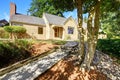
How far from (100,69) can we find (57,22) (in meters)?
24.1

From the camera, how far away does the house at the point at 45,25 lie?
2893 cm

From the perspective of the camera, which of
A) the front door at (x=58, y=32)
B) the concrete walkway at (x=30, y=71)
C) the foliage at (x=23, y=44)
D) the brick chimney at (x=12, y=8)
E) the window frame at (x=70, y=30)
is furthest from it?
the window frame at (x=70, y=30)

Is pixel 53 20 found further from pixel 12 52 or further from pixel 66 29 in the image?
pixel 12 52

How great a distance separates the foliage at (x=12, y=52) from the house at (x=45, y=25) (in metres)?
14.6

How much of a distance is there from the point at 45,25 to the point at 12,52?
19827mm

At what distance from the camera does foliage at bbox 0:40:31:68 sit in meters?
11.9

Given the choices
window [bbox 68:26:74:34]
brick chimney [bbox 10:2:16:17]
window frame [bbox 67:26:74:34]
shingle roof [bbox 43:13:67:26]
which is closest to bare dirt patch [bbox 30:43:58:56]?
brick chimney [bbox 10:2:16:17]

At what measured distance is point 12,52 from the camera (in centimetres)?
1268

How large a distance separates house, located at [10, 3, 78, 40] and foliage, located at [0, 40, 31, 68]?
47.8 feet

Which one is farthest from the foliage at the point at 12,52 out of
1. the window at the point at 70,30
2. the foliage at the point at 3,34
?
the window at the point at 70,30

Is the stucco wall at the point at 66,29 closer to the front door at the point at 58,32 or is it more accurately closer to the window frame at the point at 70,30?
the window frame at the point at 70,30

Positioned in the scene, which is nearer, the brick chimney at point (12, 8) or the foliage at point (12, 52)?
the foliage at point (12, 52)

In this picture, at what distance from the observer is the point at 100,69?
1008cm

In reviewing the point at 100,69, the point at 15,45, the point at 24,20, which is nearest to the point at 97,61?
the point at 100,69
